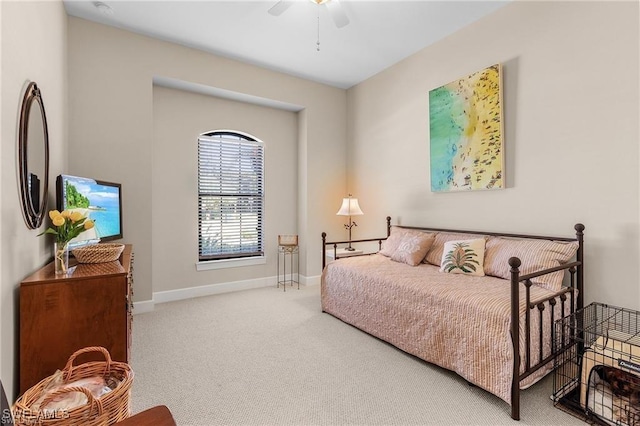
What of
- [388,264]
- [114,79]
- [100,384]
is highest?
[114,79]

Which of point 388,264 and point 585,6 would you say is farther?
point 388,264

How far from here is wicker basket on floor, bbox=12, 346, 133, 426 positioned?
1145mm

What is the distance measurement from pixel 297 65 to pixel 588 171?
3337mm

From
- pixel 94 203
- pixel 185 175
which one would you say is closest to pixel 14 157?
pixel 94 203

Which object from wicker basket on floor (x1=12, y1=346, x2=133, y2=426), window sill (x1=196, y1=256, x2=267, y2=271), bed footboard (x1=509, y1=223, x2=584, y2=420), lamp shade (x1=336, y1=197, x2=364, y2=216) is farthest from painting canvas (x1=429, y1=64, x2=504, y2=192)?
wicker basket on floor (x1=12, y1=346, x2=133, y2=426)

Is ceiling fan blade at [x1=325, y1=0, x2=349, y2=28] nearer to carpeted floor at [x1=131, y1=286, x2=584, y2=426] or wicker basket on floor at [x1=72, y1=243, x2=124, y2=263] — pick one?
wicker basket on floor at [x1=72, y1=243, x2=124, y2=263]

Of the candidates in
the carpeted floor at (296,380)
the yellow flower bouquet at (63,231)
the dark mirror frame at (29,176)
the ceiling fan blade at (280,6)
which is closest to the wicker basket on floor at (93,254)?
the yellow flower bouquet at (63,231)

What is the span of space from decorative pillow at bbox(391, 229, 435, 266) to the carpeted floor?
888 mm

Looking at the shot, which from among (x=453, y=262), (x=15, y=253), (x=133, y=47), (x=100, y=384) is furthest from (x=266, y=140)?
(x=100, y=384)

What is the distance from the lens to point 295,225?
4852mm

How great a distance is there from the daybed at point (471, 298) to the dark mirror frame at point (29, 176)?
243 centimetres

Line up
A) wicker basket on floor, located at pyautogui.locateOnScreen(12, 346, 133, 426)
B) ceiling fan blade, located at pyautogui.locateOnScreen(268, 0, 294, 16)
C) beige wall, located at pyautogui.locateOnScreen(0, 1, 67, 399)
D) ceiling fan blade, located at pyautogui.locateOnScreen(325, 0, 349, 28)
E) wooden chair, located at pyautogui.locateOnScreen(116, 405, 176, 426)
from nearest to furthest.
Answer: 1. wooden chair, located at pyautogui.locateOnScreen(116, 405, 176, 426)
2. wicker basket on floor, located at pyautogui.locateOnScreen(12, 346, 133, 426)
3. beige wall, located at pyautogui.locateOnScreen(0, 1, 67, 399)
4. ceiling fan blade, located at pyautogui.locateOnScreen(268, 0, 294, 16)
5. ceiling fan blade, located at pyautogui.locateOnScreen(325, 0, 349, 28)

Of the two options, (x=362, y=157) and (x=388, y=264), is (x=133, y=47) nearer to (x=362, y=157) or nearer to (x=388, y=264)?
(x=362, y=157)

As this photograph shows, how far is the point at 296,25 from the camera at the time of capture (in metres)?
3.18
